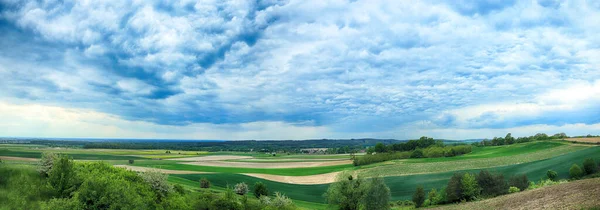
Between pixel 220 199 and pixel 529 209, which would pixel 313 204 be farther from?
pixel 529 209

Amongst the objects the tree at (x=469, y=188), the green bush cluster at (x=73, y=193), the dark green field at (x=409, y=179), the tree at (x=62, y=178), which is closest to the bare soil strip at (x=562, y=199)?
the tree at (x=469, y=188)

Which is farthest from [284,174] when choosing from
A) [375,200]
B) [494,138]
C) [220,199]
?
[494,138]

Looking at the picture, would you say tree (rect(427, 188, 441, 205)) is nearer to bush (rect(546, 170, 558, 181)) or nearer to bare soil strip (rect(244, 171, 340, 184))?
bush (rect(546, 170, 558, 181))

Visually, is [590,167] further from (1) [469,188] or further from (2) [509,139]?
(2) [509,139]

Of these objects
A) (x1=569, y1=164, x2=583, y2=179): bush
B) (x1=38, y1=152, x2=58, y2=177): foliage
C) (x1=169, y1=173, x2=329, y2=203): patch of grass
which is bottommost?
(x1=169, y1=173, x2=329, y2=203): patch of grass

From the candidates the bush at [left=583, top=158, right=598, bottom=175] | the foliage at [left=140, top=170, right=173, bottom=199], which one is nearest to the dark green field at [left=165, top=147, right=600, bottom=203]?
the bush at [left=583, top=158, right=598, bottom=175]

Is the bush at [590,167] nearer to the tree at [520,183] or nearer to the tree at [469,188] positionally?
the tree at [520,183]

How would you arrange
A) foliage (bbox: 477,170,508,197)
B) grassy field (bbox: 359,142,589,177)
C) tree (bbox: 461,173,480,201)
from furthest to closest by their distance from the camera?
grassy field (bbox: 359,142,589,177), foliage (bbox: 477,170,508,197), tree (bbox: 461,173,480,201)

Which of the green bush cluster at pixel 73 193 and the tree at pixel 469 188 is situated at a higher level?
the green bush cluster at pixel 73 193
